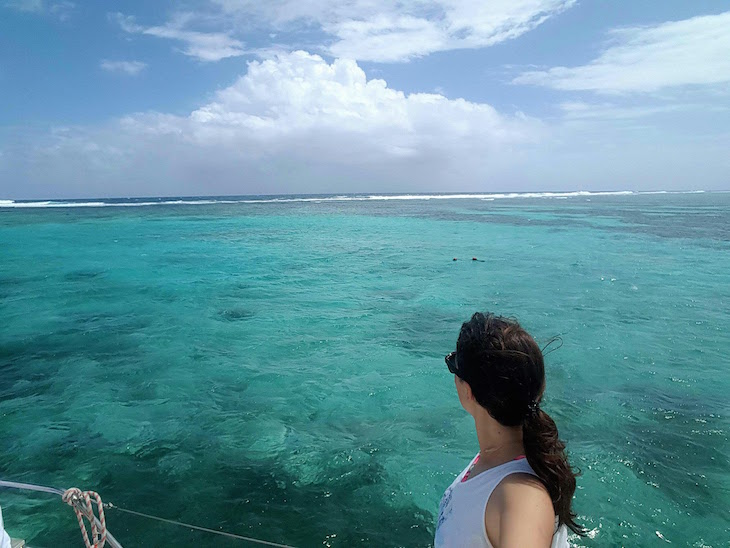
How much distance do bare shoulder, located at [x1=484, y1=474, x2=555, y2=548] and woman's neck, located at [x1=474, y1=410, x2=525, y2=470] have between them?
14 centimetres

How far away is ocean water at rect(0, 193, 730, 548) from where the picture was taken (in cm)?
500

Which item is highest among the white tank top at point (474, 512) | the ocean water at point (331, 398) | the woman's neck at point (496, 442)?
the woman's neck at point (496, 442)

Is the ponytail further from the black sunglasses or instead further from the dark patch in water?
the dark patch in water

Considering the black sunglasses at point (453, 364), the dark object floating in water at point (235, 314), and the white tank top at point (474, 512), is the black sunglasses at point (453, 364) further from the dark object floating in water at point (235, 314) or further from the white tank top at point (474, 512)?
the dark object floating in water at point (235, 314)

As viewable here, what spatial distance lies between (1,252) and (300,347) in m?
23.6

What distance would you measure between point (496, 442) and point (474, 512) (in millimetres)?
265

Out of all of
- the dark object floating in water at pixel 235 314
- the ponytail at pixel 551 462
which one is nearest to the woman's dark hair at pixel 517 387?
the ponytail at pixel 551 462

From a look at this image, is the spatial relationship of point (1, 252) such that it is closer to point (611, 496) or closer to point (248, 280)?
point (248, 280)

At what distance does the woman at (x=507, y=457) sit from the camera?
1448mm

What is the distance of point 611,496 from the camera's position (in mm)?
5188

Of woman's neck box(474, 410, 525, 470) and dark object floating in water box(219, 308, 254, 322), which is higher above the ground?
woman's neck box(474, 410, 525, 470)

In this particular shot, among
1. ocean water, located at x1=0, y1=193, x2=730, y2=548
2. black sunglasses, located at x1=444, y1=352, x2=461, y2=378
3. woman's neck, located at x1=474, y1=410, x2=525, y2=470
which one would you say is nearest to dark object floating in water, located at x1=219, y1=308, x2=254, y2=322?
ocean water, located at x1=0, y1=193, x2=730, y2=548

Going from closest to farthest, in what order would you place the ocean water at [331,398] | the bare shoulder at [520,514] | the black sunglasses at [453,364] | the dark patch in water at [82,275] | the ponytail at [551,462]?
the bare shoulder at [520,514], the ponytail at [551,462], the black sunglasses at [453,364], the ocean water at [331,398], the dark patch in water at [82,275]

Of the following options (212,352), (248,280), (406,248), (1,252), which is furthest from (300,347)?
(1,252)
